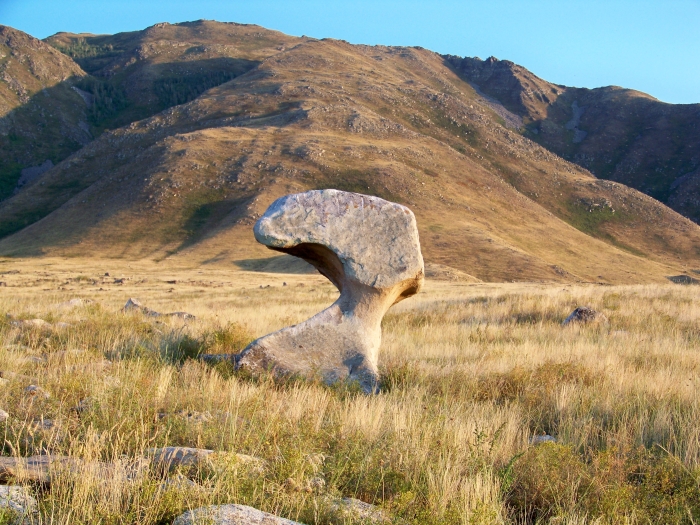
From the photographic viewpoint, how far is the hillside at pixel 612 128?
130375mm

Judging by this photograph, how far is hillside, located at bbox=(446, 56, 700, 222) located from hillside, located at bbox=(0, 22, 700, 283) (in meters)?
27.6

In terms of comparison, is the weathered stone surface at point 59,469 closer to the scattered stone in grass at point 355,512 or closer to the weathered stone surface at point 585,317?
the scattered stone in grass at point 355,512

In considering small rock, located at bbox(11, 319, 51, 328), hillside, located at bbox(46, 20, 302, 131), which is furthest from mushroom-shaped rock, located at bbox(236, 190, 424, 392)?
hillside, located at bbox(46, 20, 302, 131)

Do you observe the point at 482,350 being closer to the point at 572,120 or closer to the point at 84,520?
the point at 84,520

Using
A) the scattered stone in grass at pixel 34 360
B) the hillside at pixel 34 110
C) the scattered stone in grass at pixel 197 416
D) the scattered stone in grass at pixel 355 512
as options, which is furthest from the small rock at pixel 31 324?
the hillside at pixel 34 110

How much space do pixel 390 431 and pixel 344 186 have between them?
71114 mm

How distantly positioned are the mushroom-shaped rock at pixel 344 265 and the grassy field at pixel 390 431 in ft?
1.84

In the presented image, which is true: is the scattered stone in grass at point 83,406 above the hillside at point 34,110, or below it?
below

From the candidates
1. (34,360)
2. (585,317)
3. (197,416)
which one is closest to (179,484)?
(197,416)

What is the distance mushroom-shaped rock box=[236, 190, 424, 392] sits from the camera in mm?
7363

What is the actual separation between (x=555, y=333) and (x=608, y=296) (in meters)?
6.79

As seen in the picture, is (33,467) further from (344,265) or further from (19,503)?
(344,265)

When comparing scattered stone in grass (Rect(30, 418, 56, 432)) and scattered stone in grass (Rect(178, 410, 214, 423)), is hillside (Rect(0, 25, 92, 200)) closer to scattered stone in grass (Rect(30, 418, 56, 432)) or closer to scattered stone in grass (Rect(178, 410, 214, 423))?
scattered stone in grass (Rect(30, 418, 56, 432))

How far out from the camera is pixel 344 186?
74750mm
